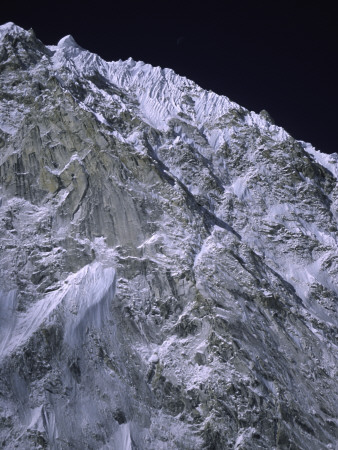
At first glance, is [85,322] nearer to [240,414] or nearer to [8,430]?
[8,430]

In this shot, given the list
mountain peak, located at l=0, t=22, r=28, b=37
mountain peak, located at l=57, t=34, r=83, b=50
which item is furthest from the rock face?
mountain peak, located at l=57, t=34, r=83, b=50

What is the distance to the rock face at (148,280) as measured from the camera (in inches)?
3231

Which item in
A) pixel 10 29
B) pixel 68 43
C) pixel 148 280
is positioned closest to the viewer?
pixel 148 280

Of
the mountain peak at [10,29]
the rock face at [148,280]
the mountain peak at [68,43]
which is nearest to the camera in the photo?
the rock face at [148,280]

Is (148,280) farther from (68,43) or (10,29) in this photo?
(68,43)

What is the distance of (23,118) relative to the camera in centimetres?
11175

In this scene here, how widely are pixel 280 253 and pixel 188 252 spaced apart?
22.5 meters

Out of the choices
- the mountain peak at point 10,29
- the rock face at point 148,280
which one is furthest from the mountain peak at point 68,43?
the mountain peak at point 10,29

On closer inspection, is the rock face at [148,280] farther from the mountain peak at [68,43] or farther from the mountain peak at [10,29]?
the mountain peak at [68,43]

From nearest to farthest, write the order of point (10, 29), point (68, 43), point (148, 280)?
1. point (148, 280)
2. point (10, 29)
3. point (68, 43)

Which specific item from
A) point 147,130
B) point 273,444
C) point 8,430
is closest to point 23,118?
point 147,130

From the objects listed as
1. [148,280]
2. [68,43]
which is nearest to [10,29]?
[68,43]

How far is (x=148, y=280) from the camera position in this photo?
9419 cm

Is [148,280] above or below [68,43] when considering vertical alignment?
below
